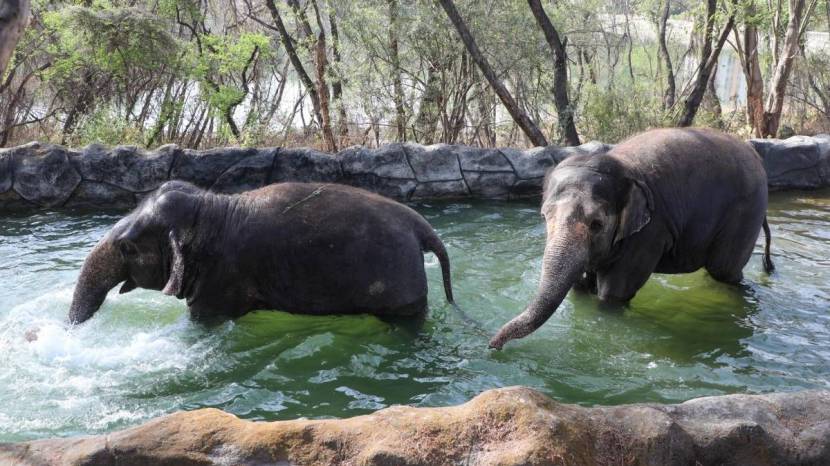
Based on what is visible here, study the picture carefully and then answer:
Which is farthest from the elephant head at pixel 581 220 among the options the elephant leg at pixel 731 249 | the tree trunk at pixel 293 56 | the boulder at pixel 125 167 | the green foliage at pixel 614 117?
the tree trunk at pixel 293 56

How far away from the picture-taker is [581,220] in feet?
18.5

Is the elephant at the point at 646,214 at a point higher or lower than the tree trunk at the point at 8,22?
lower

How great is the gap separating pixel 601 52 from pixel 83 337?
2155 centimetres

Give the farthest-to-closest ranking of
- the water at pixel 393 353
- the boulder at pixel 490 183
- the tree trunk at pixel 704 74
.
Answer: the tree trunk at pixel 704 74 < the boulder at pixel 490 183 < the water at pixel 393 353

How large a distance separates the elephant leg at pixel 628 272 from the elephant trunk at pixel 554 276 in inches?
31.7

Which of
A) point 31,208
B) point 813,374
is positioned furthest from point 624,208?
point 31,208

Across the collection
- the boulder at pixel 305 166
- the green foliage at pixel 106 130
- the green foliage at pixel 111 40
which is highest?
the green foliage at pixel 111 40

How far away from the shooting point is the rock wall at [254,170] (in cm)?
1093

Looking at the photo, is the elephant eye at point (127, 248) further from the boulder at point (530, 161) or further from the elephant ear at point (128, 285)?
the boulder at point (530, 161)

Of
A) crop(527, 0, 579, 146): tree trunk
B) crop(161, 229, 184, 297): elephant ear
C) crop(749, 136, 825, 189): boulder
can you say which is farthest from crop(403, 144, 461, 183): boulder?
crop(161, 229, 184, 297): elephant ear

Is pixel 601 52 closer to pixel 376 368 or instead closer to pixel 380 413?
pixel 376 368

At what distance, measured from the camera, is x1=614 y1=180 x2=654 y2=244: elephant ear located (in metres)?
5.97

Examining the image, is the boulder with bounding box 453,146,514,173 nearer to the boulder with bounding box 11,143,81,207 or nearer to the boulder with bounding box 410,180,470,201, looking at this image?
the boulder with bounding box 410,180,470,201

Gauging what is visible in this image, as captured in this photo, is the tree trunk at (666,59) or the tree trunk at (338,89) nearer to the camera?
the tree trunk at (338,89)
